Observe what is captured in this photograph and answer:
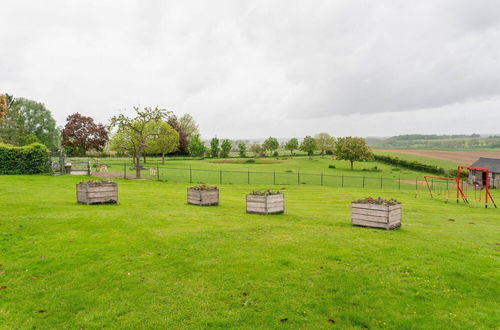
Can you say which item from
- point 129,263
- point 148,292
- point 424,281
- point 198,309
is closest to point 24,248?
point 129,263

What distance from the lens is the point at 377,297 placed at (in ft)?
22.4

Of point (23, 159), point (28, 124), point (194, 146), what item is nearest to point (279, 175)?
point (23, 159)

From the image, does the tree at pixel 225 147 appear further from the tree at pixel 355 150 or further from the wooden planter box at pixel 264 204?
the wooden planter box at pixel 264 204

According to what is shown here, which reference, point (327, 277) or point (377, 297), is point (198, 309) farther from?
point (377, 297)

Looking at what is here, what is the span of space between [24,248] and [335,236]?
9.27 meters

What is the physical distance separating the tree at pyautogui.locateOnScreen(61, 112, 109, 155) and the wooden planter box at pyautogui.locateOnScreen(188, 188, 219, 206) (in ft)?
271

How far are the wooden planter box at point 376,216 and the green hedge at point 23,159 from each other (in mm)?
32240

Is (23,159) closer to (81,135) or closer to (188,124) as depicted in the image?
(81,135)

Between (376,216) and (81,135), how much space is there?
91838mm

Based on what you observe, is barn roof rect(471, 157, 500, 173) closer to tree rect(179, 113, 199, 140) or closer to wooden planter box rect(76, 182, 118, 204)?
wooden planter box rect(76, 182, 118, 204)

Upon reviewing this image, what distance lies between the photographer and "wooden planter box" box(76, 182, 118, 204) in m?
15.7

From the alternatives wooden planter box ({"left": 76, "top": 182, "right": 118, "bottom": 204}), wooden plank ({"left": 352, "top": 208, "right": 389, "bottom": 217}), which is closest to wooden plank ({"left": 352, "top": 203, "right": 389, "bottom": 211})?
wooden plank ({"left": 352, "top": 208, "right": 389, "bottom": 217})

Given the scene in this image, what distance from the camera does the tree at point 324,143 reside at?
11181 centimetres

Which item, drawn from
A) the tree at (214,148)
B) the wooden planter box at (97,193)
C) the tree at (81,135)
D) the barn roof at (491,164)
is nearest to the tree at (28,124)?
the tree at (81,135)
